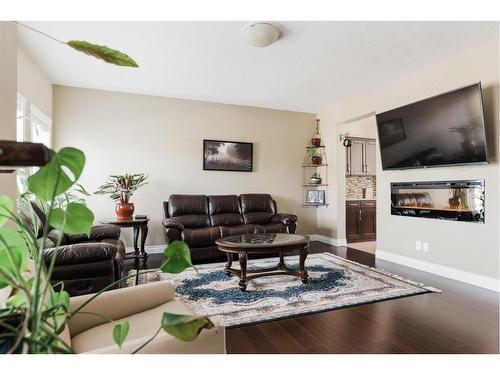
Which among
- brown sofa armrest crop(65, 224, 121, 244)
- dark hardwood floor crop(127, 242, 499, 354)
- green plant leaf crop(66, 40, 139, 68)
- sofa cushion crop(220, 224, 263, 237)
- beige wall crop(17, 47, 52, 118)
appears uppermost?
beige wall crop(17, 47, 52, 118)

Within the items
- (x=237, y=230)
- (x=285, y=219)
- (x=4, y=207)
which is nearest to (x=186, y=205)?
(x=237, y=230)

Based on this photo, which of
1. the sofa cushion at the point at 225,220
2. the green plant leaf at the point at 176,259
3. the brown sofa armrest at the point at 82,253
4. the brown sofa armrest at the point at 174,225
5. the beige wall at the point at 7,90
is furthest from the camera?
the sofa cushion at the point at 225,220

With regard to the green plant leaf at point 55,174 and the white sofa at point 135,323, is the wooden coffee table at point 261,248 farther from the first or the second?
the green plant leaf at point 55,174

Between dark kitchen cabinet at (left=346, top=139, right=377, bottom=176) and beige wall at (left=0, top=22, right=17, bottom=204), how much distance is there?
5232mm

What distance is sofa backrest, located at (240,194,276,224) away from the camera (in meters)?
4.97

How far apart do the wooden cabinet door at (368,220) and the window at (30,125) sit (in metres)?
5.32

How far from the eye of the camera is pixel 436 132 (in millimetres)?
3480

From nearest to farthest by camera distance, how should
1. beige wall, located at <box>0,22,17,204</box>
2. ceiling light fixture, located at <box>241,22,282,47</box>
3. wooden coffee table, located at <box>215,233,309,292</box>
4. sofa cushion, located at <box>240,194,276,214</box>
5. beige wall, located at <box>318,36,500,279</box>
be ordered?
beige wall, located at <box>0,22,17,204</box> → ceiling light fixture, located at <box>241,22,282,47</box> → wooden coffee table, located at <box>215,233,309,292</box> → beige wall, located at <box>318,36,500,279</box> → sofa cushion, located at <box>240,194,276,214</box>

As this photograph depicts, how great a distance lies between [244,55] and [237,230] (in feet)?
7.81

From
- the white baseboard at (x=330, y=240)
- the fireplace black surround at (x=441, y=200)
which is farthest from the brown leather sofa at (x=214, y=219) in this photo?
the fireplace black surround at (x=441, y=200)

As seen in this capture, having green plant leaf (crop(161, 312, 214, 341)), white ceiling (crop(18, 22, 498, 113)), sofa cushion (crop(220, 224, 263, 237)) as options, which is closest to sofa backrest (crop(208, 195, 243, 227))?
sofa cushion (crop(220, 224, 263, 237))

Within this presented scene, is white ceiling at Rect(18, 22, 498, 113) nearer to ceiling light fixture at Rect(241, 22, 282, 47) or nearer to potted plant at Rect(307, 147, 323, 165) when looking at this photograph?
ceiling light fixture at Rect(241, 22, 282, 47)

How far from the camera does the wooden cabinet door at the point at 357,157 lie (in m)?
5.92
